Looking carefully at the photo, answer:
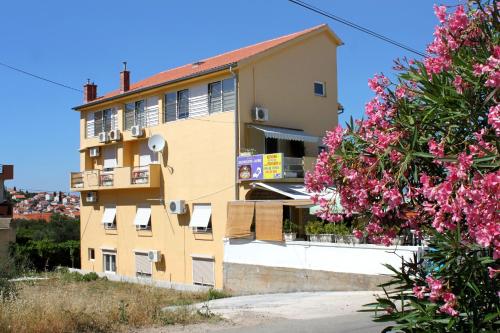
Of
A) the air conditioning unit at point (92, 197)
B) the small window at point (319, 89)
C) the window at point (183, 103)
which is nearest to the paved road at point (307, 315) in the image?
the window at point (183, 103)

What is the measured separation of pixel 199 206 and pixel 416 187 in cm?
2369

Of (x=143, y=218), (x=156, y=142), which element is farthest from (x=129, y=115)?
(x=143, y=218)

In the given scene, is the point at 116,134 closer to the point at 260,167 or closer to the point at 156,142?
the point at 156,142

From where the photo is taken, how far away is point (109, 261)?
34469 mm

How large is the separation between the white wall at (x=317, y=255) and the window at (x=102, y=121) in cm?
1272

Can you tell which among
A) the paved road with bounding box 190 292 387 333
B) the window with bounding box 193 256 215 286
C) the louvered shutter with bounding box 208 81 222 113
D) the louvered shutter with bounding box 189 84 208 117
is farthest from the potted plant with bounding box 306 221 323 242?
the louvered shutter with bounding box 189 84 208 117

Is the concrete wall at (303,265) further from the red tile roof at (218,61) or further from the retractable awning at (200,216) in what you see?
the red tile roof at (218,61)

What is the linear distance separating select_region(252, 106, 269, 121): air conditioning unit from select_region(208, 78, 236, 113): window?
98 centimetres

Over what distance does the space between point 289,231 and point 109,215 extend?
15.0 m

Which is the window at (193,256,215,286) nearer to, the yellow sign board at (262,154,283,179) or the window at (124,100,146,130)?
the yellow sign board at (262,154,283,179)

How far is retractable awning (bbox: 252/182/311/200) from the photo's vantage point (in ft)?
78.4

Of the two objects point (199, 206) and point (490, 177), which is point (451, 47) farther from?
point (199, 206)

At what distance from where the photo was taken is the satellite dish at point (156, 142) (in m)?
29.0

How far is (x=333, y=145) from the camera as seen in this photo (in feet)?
17.3
